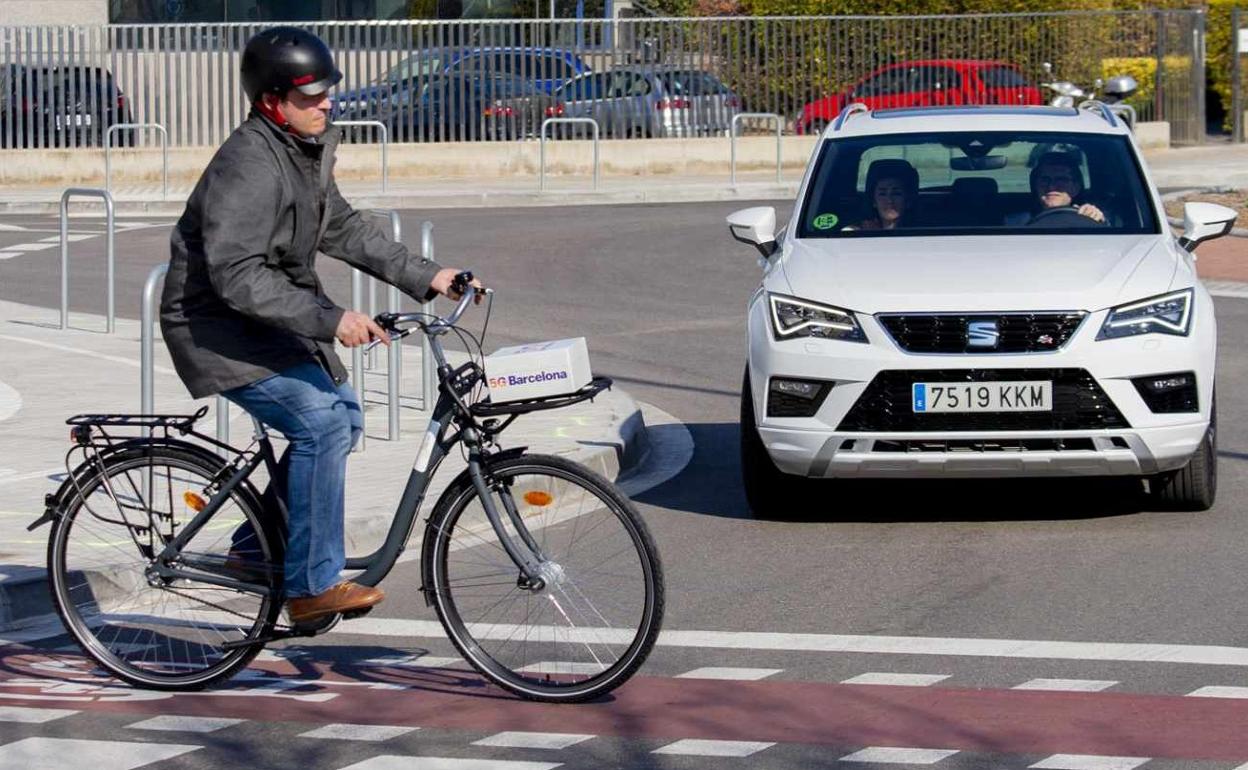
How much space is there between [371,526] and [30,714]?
2.56 m

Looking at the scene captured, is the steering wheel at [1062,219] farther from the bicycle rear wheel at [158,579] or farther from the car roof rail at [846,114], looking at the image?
the bicycle rear wheel at [158,579]

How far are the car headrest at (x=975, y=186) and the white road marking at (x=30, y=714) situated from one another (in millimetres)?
5073

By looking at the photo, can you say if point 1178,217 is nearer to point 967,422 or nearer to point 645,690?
point 967,422

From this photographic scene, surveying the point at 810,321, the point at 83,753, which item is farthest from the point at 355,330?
the point at 810,321

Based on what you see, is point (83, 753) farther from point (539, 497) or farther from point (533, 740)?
point (539, 497)

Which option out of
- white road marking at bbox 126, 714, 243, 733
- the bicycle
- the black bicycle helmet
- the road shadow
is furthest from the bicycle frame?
the road shadow

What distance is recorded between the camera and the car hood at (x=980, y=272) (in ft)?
28.1

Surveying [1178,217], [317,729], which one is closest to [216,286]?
[317,729]

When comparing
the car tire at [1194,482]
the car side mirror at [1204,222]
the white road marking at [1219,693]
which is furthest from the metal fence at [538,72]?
the white road marking at [1219,693]

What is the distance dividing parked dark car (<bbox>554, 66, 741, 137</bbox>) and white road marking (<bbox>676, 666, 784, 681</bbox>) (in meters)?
26.9

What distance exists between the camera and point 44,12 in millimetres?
44781

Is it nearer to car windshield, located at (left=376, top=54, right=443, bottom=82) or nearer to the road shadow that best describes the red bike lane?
the road shadow

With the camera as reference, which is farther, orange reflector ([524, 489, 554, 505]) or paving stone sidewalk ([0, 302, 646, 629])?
paving stone sidewalk ([0, 302, 646, 629])

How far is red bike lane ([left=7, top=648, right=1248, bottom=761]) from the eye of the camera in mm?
5848
